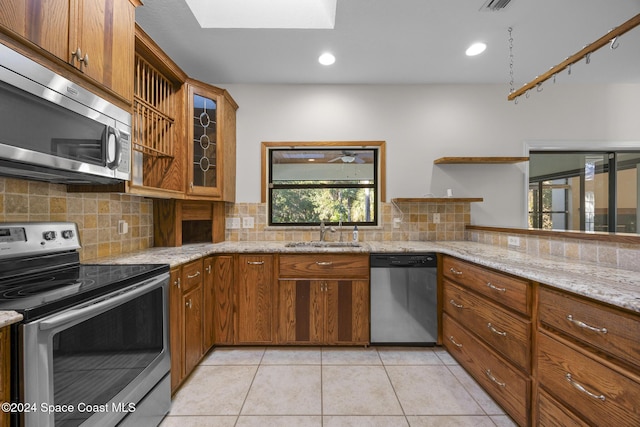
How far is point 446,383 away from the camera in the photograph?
1.96m

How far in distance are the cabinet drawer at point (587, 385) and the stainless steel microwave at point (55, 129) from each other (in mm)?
2228

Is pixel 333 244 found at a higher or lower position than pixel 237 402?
higher

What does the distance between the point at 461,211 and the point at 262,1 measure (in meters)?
2.64

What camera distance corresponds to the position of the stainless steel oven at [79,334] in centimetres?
90

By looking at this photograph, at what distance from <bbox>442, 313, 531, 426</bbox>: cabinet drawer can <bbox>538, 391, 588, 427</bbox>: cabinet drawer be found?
92 mm

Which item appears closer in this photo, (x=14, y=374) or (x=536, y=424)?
(x=14, y=374)

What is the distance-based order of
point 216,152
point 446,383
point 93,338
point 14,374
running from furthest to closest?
point 216,152 < point 446,383 < point 93,338 < point 14,374

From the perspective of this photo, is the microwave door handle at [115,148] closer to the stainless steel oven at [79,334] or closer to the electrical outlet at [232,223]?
the stainless steel oven at [79,334]

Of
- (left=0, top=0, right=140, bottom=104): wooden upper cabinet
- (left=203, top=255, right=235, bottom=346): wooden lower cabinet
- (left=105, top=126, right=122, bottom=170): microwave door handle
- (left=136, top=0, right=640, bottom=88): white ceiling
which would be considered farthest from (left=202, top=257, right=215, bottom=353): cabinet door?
(left=136, top=0, right=640, bottom=88): white ceiling

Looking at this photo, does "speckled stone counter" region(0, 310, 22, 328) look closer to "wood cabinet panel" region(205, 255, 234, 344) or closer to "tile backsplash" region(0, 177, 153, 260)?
"tile backsplash" region(0, 177, 153, 260)

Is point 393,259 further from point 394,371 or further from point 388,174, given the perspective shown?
point 388,174

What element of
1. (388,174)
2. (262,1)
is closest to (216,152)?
(262,1)

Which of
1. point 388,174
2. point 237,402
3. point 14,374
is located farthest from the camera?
point 388,174

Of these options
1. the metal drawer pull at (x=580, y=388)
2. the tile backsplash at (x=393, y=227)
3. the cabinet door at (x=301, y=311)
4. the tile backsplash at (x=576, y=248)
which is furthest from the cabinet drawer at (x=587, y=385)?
the tile backsplash at (x=393, y=227)
